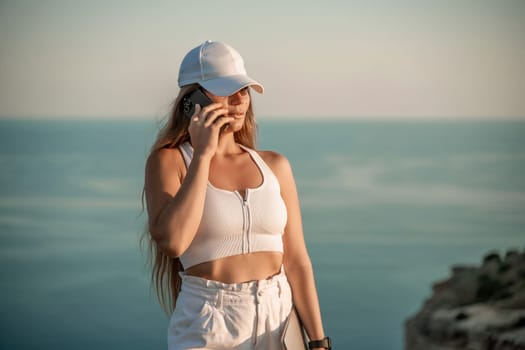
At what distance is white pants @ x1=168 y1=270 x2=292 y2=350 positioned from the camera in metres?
2.15

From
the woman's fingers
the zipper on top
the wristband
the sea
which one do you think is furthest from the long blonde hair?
the sea

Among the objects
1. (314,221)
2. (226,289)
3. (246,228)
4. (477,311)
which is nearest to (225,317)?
(226,289)

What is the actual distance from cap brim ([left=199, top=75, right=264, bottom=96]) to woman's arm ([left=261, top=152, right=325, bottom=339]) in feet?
0.85

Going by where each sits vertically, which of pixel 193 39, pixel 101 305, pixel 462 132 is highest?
pixel 193 39

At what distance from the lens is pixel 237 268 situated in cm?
220

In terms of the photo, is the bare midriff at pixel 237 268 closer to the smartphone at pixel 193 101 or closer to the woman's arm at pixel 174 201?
the woman's arm at pixel 174 201

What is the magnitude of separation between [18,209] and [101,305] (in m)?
4.40

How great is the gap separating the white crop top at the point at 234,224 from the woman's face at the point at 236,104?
0.13m

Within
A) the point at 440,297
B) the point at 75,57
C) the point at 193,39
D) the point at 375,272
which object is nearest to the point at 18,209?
the point at 75,57

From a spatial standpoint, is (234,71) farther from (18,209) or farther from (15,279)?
(18,209)

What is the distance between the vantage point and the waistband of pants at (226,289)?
2162 mm

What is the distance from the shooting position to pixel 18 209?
79.0ft

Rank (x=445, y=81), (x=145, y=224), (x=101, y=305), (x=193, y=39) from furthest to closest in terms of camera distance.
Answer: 1. (x=445, y=81)
2. (x=101, y=305)
3. (x=193, y=39)
4. (x=145, y=224)

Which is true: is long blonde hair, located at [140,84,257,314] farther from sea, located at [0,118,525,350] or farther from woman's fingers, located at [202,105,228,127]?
sea, located at [0,118,525,350]
